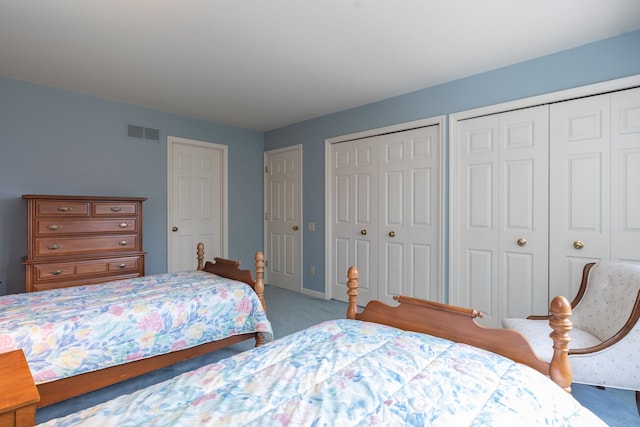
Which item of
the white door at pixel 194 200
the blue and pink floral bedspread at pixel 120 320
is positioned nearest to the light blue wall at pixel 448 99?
the white door at pixel 194 200

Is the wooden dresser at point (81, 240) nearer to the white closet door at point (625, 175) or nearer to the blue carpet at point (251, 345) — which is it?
the blue carpet at point (251, 345)

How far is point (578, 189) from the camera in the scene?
258cm

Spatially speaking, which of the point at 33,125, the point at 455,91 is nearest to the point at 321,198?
the point at 455,91

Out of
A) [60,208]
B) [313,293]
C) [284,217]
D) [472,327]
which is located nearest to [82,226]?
[60,208]

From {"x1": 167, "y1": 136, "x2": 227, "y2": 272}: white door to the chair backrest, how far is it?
405 centimetres

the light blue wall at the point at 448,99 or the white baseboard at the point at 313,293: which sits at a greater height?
the light blue wall at the point at 448,99

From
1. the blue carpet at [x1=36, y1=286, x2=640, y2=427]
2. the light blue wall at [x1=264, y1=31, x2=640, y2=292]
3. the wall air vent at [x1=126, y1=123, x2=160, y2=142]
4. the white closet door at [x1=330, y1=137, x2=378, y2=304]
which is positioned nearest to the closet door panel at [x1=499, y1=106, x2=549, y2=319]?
the light blue wall at [x1=264, y1=31, x2=640, y2=292]

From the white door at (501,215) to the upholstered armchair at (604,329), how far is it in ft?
1.77

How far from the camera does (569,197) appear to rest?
2623 millimetres

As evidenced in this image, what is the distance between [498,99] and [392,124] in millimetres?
1077

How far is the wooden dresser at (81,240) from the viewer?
9.52ft

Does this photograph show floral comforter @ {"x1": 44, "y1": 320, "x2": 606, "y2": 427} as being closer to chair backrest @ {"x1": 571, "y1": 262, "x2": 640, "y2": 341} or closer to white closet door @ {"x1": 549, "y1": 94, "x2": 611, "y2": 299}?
chair backrest @ {"x1": 571, "y1": 262, "x2": 640, "y2": 341}

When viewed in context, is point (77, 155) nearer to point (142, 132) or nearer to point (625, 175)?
point (142, 132)

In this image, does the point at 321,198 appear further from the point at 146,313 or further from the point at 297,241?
the point at 146,313
